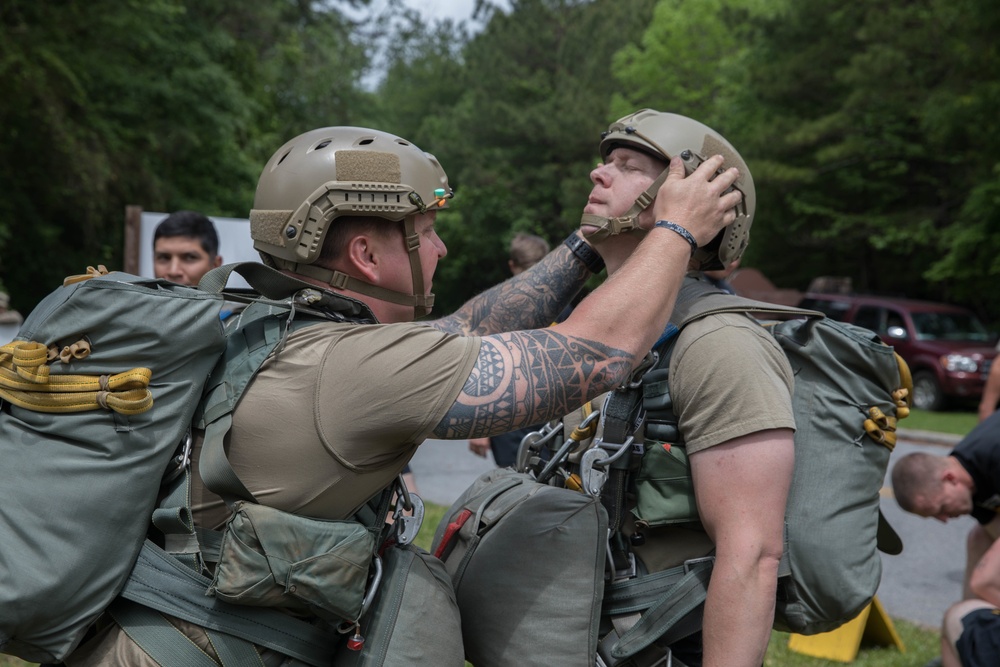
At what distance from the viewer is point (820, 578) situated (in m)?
2.38

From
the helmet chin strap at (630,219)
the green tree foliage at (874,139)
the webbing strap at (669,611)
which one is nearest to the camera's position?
the webbing strap at (669,611)

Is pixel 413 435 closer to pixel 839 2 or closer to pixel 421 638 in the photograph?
pixel 421 638

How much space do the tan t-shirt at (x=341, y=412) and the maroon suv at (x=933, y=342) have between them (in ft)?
54.9

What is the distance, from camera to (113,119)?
762 inches

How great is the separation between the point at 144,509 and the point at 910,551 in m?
7.74

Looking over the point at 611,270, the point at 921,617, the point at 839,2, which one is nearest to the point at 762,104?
the point at 839,2

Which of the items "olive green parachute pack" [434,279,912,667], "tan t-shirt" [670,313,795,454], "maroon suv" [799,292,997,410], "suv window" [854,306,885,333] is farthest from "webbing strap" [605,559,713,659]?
"suv window" [854,306,885,333]

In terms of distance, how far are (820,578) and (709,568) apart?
28cm

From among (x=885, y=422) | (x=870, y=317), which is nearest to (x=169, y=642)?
(x=885, y=422)

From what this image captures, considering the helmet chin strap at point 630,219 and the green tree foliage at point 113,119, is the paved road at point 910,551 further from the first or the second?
the green tree foliage at point 113,119

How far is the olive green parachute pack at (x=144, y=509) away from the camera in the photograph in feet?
6.21

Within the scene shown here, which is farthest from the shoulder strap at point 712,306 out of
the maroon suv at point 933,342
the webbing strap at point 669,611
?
the maroon suv at point 933,342

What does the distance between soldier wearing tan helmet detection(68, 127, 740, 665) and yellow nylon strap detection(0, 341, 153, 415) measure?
0.24 metres

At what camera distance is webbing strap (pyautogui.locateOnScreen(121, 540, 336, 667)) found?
202 cm
